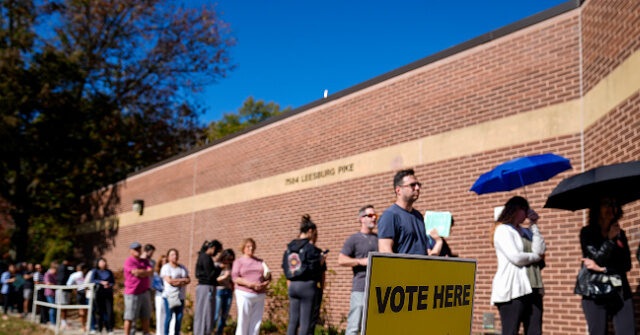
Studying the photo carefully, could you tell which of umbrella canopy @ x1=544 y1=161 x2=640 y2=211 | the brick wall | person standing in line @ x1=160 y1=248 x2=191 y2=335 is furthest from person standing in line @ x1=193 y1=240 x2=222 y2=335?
umbrella canopy @ x1=544 y1=161 x2=640 y2=211

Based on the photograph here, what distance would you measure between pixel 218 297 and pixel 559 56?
7189 mm

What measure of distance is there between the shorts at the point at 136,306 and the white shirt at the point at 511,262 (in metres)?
6.72

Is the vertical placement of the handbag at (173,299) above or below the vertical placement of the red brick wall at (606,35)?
below

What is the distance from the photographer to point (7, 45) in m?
25.6

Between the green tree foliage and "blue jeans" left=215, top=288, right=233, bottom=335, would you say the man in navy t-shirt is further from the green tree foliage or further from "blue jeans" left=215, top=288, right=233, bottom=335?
the green tree foliage

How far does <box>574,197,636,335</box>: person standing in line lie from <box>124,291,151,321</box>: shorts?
7.36m

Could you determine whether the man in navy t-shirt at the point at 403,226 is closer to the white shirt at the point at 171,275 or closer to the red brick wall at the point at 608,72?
the red brick wall at the point at 608,72

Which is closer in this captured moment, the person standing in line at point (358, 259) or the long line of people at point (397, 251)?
the long line of people at point (397, 251)

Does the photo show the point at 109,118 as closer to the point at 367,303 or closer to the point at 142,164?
the point at 142,164

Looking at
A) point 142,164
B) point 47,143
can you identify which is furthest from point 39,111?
point 142,164

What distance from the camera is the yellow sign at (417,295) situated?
2729 mm

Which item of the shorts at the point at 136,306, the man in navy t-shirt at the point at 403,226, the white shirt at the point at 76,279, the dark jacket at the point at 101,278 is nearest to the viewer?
the man in navy t-shirt at the point at 403,226

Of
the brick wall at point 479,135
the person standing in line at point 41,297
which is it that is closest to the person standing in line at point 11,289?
the person standing in line at point 41,297

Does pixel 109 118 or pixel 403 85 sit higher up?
pixel 109 118
